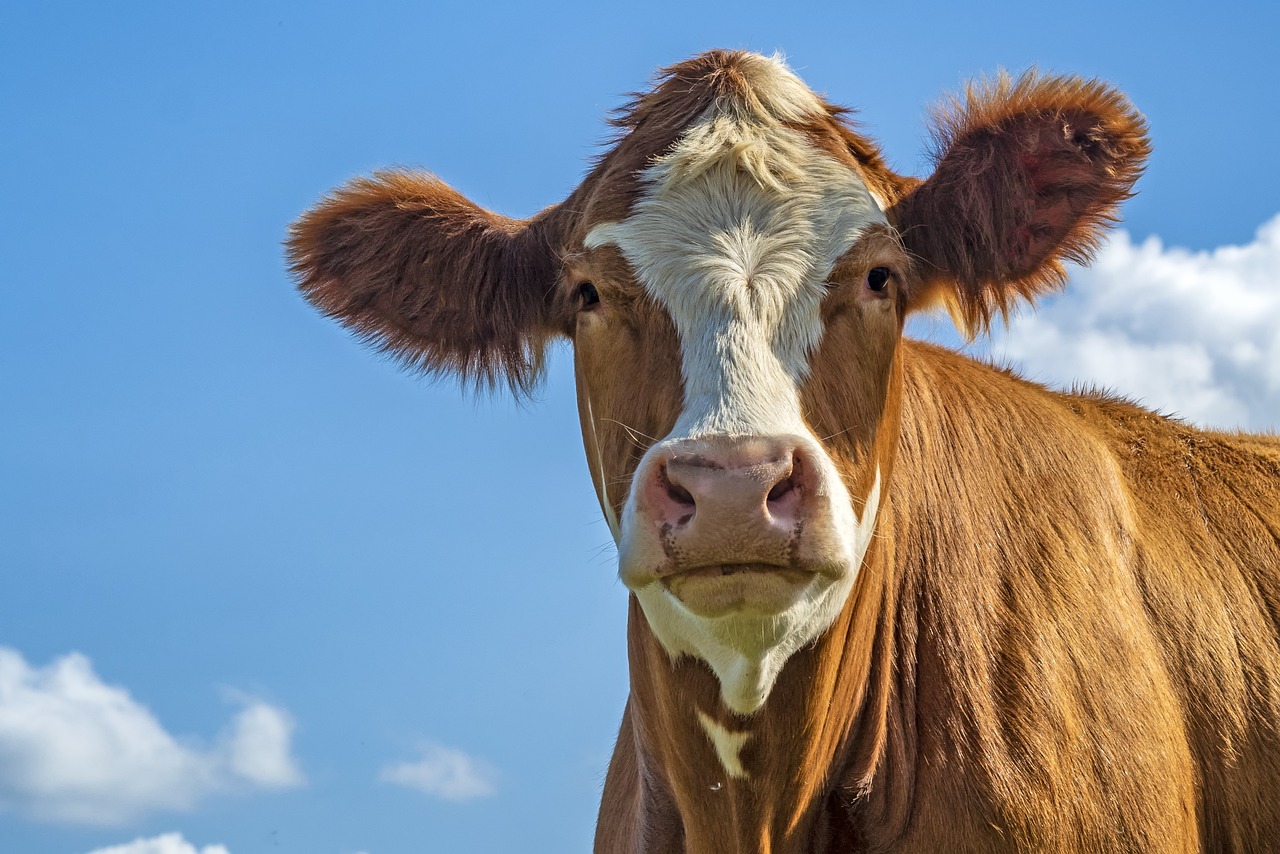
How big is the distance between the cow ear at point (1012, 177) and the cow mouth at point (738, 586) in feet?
5.57

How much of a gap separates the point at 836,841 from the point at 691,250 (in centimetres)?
222

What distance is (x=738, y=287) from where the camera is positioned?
452 cm

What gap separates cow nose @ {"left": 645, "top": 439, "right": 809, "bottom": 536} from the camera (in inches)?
149

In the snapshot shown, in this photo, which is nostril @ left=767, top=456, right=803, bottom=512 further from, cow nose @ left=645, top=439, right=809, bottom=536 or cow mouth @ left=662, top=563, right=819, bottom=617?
cow mouth @ left=662, top=563, right=819, bottom=617

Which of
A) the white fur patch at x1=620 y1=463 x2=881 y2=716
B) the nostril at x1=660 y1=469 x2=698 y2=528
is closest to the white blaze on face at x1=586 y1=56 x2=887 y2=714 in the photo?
the white fur patch at x1=620 y1=463 x2=881 y2=716

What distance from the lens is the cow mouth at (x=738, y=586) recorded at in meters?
3.92

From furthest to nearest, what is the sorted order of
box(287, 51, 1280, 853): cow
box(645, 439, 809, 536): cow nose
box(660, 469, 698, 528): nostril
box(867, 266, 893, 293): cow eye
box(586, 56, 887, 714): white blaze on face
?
1. box(867, 266, 893, 293): cow eye
2. box(287, 51, 1280, 853): cow
3. box(586, 56, 887, 714): white blaze on face
4. box(660, 469, 698, 528): nostril
5. box(645, 439, 809, 536): cow nose

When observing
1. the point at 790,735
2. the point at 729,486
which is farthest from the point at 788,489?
the point at 790,735

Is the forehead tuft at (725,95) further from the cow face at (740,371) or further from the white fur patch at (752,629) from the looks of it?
the white fur patch at (752,629)

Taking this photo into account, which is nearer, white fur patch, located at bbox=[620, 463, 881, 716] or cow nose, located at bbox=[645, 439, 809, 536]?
cow nose, located at bbox=[645, 439, 809, 536]

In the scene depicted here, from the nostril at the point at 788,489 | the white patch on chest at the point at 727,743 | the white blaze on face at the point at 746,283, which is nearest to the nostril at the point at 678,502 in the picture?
the white blaze on face at the point at 746,283

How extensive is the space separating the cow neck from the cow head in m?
0.13

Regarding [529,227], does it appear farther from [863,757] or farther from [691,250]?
[863,757]

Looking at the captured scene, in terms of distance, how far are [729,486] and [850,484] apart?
91cm
